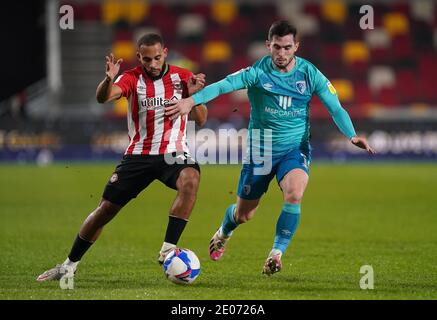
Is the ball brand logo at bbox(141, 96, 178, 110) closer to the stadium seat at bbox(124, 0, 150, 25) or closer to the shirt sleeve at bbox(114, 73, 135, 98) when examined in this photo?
the shirt sleeve at bbox(114, 73, 135, 98)

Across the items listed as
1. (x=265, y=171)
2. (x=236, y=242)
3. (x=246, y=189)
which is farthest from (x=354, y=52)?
(x=265, y=171)


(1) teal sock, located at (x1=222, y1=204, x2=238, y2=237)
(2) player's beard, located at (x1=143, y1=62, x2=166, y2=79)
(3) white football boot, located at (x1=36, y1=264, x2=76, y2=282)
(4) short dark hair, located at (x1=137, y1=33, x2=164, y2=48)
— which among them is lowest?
(3) white football boot, located at (x1=36, y1=264, x2=76, y2=282)

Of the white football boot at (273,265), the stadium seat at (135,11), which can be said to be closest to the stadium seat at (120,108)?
the stadium seat at (135,11)

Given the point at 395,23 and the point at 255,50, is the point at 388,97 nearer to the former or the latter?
the point at 395,23

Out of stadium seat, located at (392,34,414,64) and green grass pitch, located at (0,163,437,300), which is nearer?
green grass pitch, located at (0,163,437,300)

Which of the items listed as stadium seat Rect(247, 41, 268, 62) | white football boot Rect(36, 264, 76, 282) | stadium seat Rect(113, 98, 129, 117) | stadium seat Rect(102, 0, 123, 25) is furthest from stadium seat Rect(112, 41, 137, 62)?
white football boot Rect(36, 264, 76, 282)

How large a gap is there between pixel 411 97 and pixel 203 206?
18031 mm

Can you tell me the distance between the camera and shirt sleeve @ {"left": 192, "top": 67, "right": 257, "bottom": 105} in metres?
7.66

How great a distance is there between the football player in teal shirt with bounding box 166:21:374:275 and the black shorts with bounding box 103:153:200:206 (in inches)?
26.7

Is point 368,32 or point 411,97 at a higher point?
point 368,32

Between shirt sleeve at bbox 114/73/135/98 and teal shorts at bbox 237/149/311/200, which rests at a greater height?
shirt sleeve at bbox 114/73/135/98

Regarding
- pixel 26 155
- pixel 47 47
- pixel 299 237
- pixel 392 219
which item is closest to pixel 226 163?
pixel 26 155
